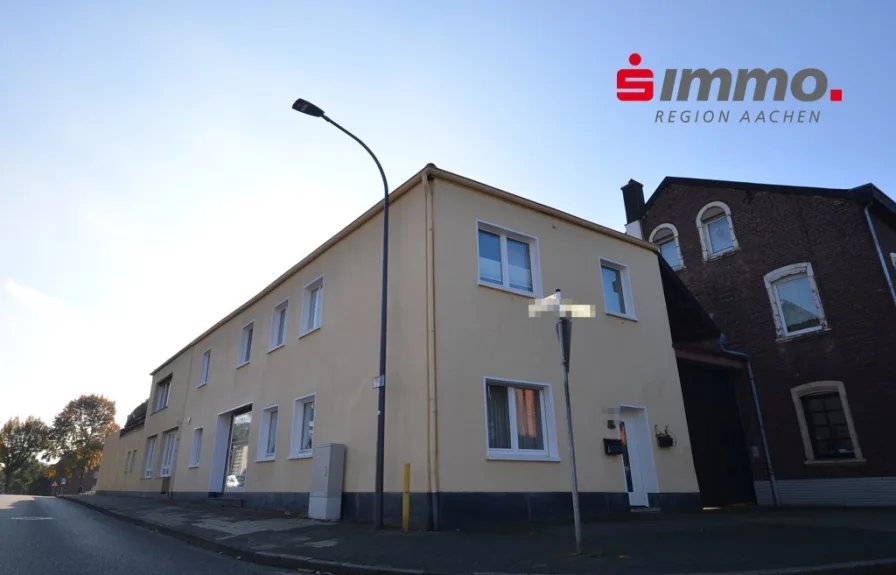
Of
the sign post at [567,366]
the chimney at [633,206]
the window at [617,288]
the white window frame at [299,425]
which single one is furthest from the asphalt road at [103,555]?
the chimney at [633,206]

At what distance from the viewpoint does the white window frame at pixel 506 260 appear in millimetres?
10359

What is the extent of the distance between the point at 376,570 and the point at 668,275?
40.2 ft

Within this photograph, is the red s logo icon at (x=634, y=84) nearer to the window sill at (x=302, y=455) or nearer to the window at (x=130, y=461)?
the window sill at (x=302, y=455)

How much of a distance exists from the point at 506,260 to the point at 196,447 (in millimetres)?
14782

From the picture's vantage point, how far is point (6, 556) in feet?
21.6

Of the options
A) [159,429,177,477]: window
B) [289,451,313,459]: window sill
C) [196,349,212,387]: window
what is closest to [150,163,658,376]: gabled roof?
[289,451,313,459]: window sill

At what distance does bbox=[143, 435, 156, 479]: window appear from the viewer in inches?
968

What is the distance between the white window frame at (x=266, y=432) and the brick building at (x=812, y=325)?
431 inches

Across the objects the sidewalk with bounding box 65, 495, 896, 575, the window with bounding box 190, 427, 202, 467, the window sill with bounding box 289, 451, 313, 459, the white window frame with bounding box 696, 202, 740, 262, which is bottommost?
the sidewalk with bounding box 65, 495, 896, 575

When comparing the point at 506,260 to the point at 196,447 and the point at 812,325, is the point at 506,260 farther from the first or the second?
the point at 196,447

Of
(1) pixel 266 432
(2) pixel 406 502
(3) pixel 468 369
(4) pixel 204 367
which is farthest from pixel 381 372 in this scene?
(4) pixel 204 367

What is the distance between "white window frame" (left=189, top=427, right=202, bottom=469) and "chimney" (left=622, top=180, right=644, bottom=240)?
60.2 feet

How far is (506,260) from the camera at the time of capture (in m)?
10.9

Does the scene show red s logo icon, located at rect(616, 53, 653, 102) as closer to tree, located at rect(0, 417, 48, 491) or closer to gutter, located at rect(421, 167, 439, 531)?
gutter, located at rect(421, 167, 439, 531)
